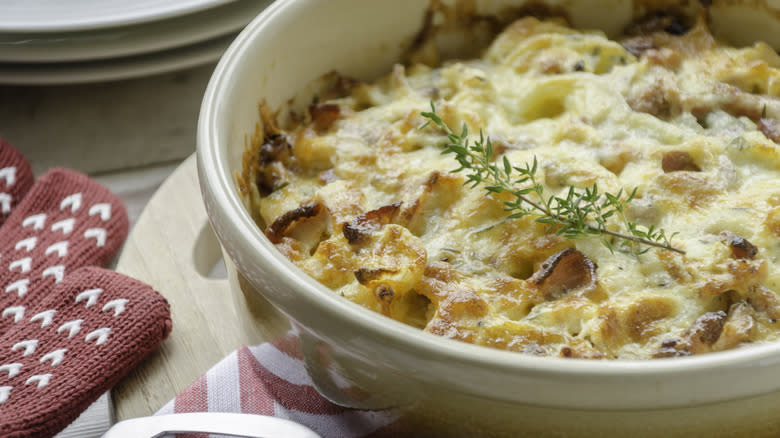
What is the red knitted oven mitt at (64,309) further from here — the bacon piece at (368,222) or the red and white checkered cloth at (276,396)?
the bacon piece at (368,222)

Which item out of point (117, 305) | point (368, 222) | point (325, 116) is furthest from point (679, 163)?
point (117, 305)

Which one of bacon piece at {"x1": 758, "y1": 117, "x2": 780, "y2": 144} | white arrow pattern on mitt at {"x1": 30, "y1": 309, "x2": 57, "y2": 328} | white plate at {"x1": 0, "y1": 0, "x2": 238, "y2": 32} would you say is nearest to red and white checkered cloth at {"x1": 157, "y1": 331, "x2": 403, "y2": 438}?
white arrow pattern on mitt at {"x1": 30, "y1": 309, "x2": 57, "y2": 328}

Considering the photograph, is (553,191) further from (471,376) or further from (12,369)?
(12,369)

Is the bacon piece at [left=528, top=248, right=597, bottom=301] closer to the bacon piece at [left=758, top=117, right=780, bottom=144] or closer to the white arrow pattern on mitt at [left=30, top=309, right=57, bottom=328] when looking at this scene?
the bacon piece at [left=758, top=117, right=780, bottom=144]

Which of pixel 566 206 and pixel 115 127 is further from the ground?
pixel 566 206

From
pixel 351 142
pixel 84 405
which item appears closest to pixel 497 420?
pixel 351 142

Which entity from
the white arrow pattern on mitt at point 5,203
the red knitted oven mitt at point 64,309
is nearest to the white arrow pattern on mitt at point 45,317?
the red knitted oven mitt at point 64,309

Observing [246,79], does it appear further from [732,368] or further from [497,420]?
[732,368]
